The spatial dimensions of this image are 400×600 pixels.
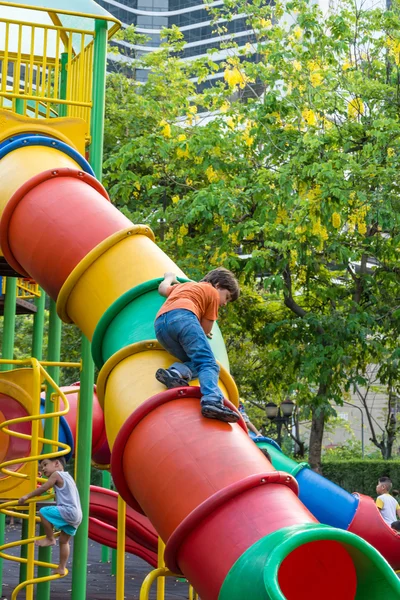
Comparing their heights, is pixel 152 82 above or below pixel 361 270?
above

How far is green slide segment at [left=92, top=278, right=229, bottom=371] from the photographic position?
5137mm

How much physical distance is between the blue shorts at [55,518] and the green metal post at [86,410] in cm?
40

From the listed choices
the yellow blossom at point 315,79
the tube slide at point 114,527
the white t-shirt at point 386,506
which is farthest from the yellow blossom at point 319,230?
the tube slide at point 114,527

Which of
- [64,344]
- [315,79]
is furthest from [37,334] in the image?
[64,344]

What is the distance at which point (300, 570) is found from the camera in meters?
3.82

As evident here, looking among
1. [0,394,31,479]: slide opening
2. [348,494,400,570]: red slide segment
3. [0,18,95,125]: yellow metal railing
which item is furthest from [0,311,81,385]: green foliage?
[0,394,31,479]: slide opening

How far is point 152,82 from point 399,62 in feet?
21.4

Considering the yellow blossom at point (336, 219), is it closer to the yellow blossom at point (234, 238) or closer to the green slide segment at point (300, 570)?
the yellow blossom at point (234, 238)

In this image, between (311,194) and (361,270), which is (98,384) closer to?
(311,194)

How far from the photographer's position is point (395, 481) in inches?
949

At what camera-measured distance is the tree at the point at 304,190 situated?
1352cm

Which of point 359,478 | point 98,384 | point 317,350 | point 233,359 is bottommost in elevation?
point 359,478

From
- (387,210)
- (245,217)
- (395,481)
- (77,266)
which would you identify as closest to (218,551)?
(77,266)

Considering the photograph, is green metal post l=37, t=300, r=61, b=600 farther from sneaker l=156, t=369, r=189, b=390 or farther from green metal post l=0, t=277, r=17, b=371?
sneaker l=156, t=369, r=189, b=390
